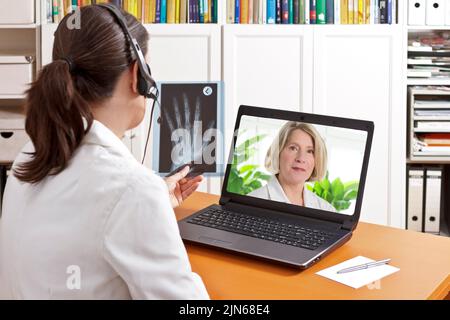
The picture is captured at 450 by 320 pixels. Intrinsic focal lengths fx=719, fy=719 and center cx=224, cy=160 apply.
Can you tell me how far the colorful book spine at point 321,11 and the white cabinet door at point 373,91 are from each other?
48mm

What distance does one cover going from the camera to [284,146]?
167 cm

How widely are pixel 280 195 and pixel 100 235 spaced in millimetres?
709

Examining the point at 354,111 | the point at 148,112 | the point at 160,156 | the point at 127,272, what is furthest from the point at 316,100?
the point at 127,272

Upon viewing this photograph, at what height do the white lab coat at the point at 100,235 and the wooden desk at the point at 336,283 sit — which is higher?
the white lab coat at the point at 100,235

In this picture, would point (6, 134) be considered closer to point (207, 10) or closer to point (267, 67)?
point (207, 10)

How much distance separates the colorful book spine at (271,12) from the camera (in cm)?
322

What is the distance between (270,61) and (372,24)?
0.48 meters

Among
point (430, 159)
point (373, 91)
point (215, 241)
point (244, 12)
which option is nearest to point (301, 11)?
point (244, 12)

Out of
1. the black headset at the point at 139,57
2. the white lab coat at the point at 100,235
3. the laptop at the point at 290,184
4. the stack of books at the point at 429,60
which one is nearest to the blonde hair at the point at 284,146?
the laptop at the point at 290,184

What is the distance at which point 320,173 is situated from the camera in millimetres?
1628

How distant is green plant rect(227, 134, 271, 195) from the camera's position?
1.71m

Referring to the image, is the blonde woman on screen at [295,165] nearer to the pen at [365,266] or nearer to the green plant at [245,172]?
the green plant at [245,172]

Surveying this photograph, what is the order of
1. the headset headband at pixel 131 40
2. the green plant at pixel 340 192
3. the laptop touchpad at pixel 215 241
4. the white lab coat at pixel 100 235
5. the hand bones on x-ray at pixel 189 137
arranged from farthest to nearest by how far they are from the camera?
the hand bones on x-ray at pixel 189 137 < the green plant at pixel 340 192 < the laptop touchpad at pixel 215 241 < the headset headband at pixel 131 40 < the white lab coat at pixel 100 235
